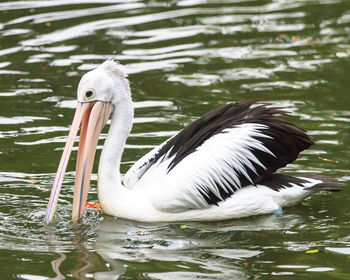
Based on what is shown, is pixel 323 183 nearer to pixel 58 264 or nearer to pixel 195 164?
pixel 195 164

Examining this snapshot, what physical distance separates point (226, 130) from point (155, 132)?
1.84m

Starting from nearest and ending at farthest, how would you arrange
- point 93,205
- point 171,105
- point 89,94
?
point 89,94
point 93,205
point 171,105

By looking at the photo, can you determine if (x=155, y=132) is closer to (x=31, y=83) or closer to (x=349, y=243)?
(x=31, y=83)

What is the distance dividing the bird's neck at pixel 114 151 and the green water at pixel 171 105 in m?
0.26

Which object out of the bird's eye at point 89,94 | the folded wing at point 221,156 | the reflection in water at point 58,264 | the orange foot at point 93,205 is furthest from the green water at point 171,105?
the bird's eye at point 89,94

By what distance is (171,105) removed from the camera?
9.16m

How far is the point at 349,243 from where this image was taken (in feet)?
19.5

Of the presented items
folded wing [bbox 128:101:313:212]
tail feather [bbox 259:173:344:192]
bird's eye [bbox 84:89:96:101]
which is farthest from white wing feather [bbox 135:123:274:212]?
bird's eye [bbox 84:89:96:101]

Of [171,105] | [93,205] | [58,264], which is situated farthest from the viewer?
[171,105]

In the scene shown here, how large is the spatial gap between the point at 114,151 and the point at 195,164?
640mm

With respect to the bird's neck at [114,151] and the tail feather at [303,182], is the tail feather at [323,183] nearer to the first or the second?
the tail feather at [303,182]

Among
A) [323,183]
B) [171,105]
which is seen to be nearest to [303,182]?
[323,183]

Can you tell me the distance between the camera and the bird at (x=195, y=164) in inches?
254

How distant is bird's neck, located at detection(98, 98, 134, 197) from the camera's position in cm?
654
